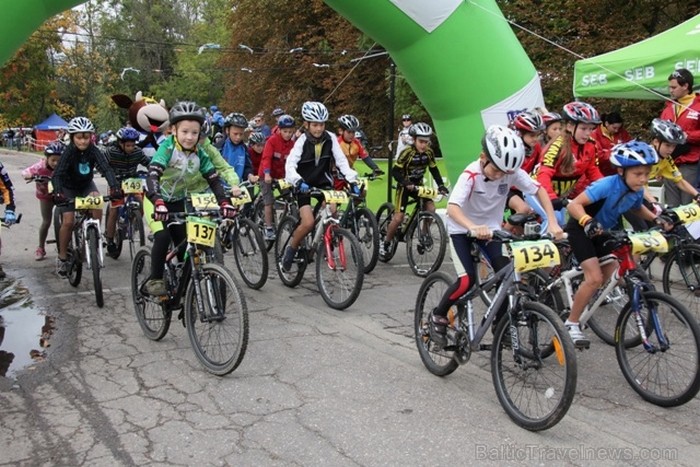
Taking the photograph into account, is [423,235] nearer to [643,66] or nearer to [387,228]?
[387,228]

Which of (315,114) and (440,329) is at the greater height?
(315,114)

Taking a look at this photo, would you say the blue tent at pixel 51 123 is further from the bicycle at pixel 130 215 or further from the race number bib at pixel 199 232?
the race number bib at pixel 199 232

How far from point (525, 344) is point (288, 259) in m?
4.13

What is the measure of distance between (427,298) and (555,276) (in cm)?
142

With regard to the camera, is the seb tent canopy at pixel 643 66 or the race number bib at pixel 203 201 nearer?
the race number bib at pixel 203 201

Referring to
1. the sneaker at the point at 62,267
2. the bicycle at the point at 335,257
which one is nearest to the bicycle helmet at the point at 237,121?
the bicycle at the point at 335,257

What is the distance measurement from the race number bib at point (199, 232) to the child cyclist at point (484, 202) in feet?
6.13

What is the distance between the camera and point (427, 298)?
529cm

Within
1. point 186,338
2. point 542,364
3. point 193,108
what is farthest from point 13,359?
point 542,364

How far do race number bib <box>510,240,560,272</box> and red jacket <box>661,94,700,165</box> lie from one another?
4.50 meters

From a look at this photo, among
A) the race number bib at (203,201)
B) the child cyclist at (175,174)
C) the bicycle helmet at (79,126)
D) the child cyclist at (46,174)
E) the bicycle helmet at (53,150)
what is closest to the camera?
the child cyclist at (175,174)

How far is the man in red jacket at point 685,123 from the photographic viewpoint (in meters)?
7.72

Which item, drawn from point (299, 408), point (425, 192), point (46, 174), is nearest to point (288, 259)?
point (425, 192)

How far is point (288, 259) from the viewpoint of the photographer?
25.9 feet
